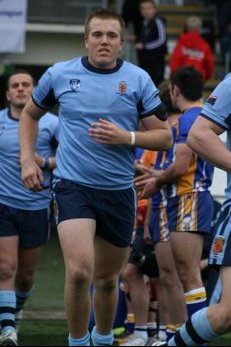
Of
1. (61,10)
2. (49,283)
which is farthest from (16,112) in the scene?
(61,10)

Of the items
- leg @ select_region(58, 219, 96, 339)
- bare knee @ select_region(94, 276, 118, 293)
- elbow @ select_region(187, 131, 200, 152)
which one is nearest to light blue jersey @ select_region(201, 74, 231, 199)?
elbow @ select_region(187, 131, 200, 152)

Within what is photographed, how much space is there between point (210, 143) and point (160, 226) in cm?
253

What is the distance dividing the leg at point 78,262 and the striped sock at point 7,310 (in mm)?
1528

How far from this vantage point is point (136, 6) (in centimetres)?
1823

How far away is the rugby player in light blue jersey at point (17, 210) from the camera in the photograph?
916 cm

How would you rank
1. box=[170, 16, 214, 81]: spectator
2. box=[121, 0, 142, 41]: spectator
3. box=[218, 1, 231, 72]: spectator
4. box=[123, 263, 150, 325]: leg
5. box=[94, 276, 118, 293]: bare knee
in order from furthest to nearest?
box=[218, 1, 231, 72]: spectator → box=[121, 0, 142, 41]: spectator → box=[170, 16, 214, 81]: spectator → box=[123, 263, 150, 325]: leg → box=[94, 276, 118, 293]: bare knee

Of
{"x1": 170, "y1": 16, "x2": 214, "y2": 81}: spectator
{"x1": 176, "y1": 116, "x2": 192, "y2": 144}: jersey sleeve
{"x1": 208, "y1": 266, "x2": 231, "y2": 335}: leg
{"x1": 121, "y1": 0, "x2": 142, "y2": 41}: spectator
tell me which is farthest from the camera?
{"x1": 121, "y1": 0, "x2": 142, "y2": 41}: spectator

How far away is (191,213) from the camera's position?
8.98 m

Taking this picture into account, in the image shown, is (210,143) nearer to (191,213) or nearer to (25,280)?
(191,213)

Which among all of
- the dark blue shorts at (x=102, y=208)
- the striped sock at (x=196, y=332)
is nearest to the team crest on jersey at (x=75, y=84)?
the dark blue shorts at (x=102, y=208)

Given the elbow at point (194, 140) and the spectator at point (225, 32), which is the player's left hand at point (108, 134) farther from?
the spectator at point (225, 32)

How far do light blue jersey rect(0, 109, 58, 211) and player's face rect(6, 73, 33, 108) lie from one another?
0.48 feet

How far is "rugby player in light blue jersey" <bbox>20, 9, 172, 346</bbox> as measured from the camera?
24.5 feet

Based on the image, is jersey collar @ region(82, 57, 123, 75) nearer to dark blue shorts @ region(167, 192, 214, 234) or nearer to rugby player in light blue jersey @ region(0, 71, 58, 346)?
rugby player in light blue jersey @ region(0, 71, 58, 346)
